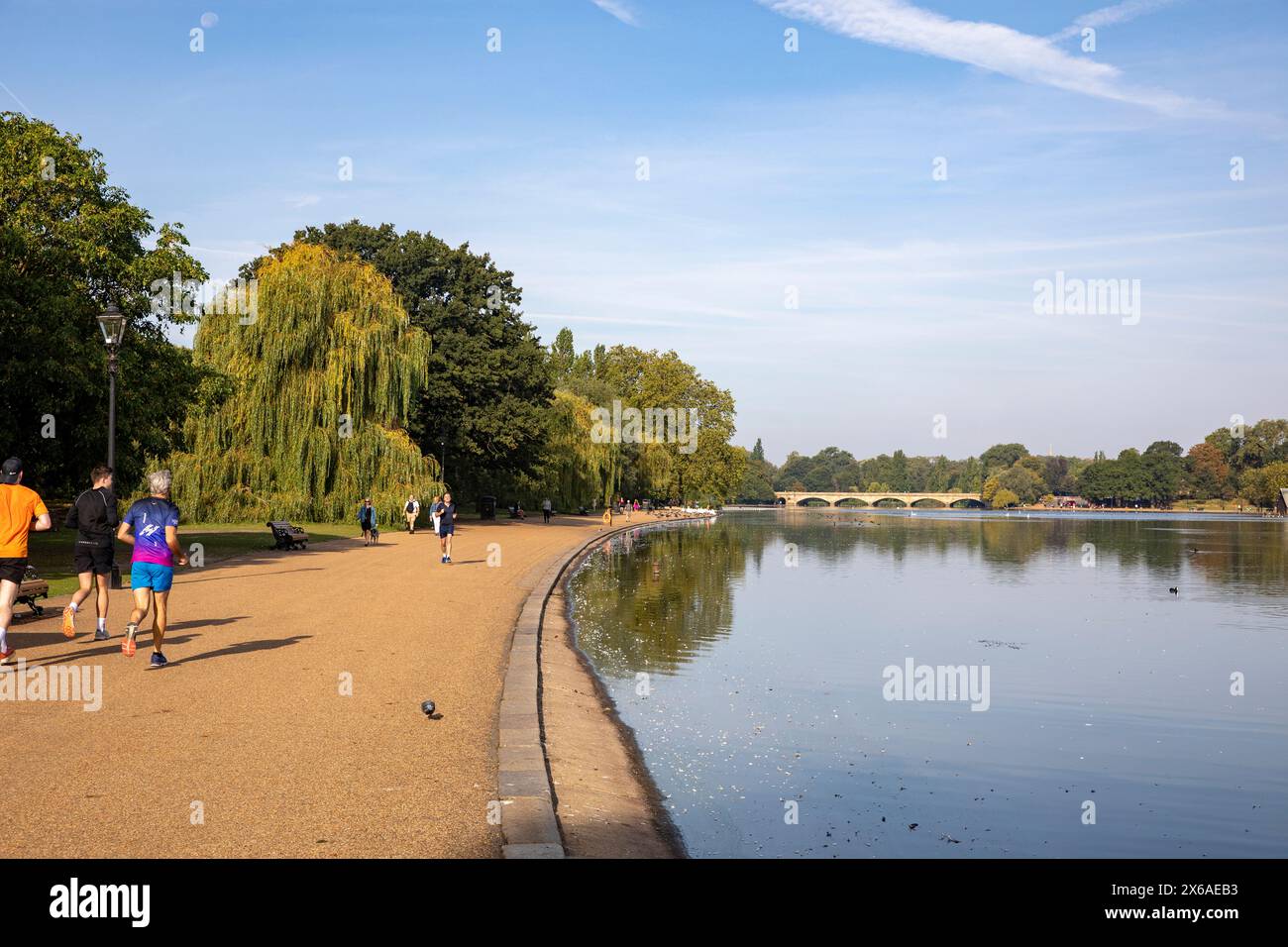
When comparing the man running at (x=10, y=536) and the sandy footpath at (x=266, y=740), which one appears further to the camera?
the man running at (x=10, y=536)

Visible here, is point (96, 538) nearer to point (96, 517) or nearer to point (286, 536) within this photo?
point (96, 517)

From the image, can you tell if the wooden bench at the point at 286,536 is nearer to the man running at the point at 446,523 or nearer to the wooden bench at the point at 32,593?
the man running at the point at 446,523

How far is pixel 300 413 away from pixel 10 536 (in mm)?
26707

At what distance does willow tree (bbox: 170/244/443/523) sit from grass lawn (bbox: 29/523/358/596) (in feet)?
3.85

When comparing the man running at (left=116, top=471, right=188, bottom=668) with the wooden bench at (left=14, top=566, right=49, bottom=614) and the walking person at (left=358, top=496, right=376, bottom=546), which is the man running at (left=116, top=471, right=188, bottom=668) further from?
the walking person at (left=358, top=496, right=376, bottom=546)

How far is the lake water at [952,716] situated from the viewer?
26.9 ft

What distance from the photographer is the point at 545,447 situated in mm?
58844

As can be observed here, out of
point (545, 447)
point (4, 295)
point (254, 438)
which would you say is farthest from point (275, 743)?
point (545, 447)

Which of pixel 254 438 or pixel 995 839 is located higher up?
pixel 254 438

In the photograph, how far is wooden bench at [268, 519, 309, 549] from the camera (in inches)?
1157

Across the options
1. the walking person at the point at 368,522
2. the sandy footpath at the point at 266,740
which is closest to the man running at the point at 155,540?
the sandy footpath at the point at 266,740

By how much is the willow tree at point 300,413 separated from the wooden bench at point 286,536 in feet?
21.6
